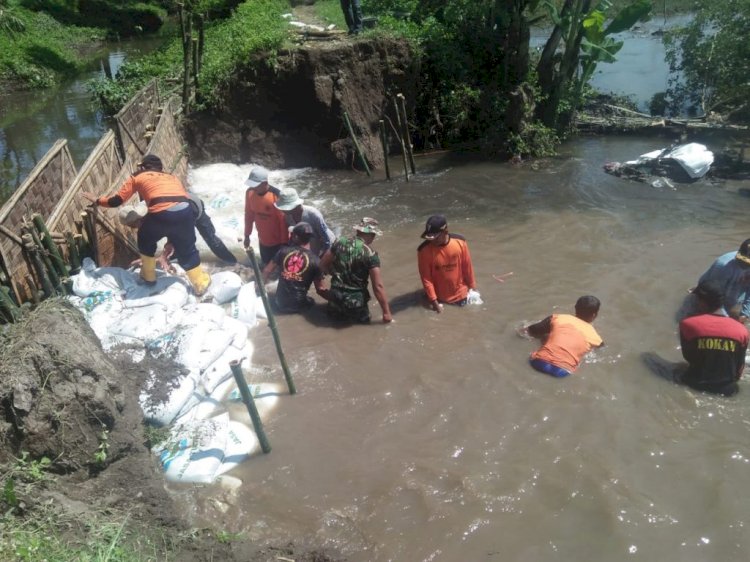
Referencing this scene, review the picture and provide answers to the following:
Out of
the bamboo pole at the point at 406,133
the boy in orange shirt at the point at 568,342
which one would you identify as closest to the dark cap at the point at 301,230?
the boy in orange shirt at the point at 568,342

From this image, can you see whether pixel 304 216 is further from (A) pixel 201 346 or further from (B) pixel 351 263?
(A) pixel 201 346

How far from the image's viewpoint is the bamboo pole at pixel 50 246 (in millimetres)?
5188

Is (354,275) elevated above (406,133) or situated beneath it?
situated beneath

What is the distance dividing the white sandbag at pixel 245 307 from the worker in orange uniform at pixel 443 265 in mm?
1787

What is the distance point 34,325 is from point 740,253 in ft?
19.8

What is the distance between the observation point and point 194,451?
4.26 metres

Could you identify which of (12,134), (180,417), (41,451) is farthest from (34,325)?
(12,134)

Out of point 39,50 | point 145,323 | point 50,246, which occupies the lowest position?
point 145,323

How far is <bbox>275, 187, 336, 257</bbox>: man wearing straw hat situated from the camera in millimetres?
6305

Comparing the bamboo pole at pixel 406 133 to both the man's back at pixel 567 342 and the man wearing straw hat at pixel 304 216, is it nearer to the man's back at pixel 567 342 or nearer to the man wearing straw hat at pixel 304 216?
the man wearing straw hat at pixel 304 216

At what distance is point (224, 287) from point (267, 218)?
938mm

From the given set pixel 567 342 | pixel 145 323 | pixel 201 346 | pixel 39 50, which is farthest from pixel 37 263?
pixel 39 50

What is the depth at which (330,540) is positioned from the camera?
3.71m

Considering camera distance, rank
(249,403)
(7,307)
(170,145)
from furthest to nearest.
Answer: (170,145) → (7,307) → (249,403)
